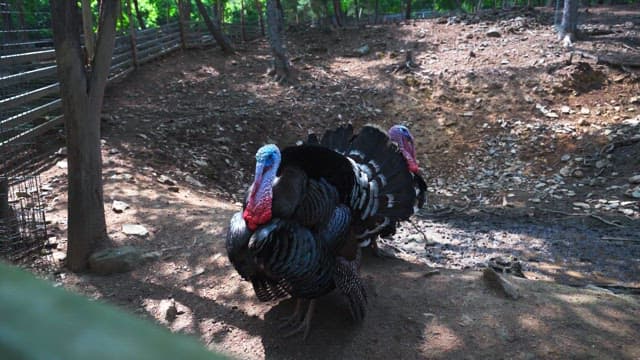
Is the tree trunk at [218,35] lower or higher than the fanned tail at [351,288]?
higher

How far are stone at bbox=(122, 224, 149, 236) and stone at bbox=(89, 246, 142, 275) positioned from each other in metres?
0.50

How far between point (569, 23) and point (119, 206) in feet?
38.9

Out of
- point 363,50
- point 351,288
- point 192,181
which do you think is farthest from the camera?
point 363,50

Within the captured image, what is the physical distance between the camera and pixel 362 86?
41.8 ft

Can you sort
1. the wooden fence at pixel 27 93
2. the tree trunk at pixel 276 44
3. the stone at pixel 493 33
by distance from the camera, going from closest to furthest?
the wooden fence at pixel 27 93, the tree trunk at pixel 276 44, the stone at pixel 493 33

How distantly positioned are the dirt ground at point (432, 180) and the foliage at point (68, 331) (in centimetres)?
319

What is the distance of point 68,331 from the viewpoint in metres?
0.58

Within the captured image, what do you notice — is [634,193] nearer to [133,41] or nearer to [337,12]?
[133,41]

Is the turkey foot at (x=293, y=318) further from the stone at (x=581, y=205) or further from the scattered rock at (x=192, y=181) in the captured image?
the stone at (x=581, y=205)

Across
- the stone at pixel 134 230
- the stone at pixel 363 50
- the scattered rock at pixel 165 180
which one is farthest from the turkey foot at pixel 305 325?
the stone at pixel 363 50

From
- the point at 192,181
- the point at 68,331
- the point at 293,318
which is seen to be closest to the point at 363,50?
the point at 192,181

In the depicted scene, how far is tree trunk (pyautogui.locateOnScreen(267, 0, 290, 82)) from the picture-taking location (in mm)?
12328

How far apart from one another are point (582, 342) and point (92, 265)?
12.6 ft

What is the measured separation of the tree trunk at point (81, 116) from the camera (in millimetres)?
4055
